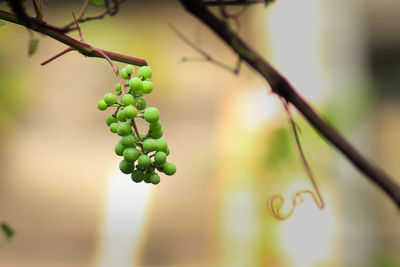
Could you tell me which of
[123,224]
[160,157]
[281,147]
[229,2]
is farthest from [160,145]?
[123,224]

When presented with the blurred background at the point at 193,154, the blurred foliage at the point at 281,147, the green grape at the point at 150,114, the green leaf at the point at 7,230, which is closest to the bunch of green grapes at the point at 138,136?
the green grape at the point at 150,114

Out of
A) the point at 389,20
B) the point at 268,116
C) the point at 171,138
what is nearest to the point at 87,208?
the point at 171,138

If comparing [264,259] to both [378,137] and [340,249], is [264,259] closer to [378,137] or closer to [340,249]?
[340,249]

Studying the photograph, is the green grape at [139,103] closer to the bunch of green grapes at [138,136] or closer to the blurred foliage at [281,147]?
the bunch of green grapes at [138,136]

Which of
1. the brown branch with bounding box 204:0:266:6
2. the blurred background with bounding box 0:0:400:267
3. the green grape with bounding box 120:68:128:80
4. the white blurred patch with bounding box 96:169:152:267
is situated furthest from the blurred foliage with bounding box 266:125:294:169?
the white blurred patch with bounding box 96:169:152:267

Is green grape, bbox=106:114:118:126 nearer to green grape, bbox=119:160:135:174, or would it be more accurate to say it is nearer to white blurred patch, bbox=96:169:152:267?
green grape, bbox=119:160:135:174

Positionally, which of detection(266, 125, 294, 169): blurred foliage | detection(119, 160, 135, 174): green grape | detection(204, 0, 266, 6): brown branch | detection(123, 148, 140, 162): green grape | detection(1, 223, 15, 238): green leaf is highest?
detection(266, 125, 294, 169): blurred foliage

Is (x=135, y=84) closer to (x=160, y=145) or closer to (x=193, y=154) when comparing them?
(x=160, y=145)
